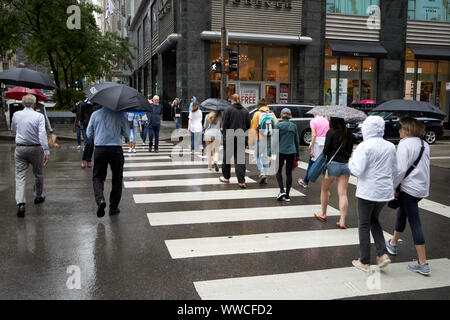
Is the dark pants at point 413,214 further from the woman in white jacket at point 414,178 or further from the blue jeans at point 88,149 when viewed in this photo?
the blue jeans at point 88,149

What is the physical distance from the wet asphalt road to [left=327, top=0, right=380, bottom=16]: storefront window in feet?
66.1

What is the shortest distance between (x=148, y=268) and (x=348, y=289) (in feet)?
7.04

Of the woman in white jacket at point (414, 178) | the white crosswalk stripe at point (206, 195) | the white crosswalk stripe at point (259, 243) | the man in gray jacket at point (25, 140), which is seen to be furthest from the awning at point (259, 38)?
the woman in white jacket at point (414, 178)

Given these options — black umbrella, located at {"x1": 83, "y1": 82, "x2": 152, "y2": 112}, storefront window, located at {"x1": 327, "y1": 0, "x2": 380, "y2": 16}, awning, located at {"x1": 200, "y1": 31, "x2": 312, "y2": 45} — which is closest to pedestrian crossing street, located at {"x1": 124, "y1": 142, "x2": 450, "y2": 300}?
black umbrella, located at {"x1": 83, "y1": 82, "x2": 152, "y2": 112}

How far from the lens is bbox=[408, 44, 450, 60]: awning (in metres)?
26.7

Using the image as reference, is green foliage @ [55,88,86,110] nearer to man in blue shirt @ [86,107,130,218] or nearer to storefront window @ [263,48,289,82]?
storefront window @ [263,48,289,82]

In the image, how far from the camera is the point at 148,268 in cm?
464

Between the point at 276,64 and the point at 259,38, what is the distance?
7.97ft

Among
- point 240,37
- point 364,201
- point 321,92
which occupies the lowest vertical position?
point 364,201

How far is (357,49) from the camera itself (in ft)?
83.6

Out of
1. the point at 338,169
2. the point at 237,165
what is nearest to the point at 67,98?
the point at 237,165

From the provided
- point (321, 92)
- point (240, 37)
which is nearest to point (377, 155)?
point (240, 37)
